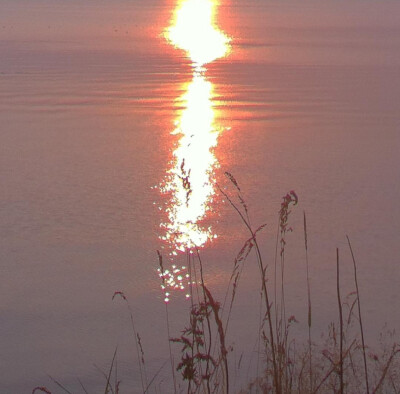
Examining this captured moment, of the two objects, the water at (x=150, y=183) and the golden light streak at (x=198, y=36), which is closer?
the water at (x=150, y=183)

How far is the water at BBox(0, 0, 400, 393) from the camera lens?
2.82 m

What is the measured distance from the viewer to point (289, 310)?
9.50 feet

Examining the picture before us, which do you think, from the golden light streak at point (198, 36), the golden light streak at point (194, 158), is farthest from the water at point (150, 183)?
the golden light streak at point (198, 36)

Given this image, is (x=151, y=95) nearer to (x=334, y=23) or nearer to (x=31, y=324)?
(x=31, y=324)

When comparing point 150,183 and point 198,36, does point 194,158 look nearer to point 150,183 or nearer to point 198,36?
point 150,183

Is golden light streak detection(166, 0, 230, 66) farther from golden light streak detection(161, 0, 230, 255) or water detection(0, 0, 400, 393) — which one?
water detection(0, 0, 400, 393)

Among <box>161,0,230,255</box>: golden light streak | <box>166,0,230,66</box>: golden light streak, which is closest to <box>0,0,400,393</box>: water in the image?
<box>161,0,230,255</box>: golden light streak

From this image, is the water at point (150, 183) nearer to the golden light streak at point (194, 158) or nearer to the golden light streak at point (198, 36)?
the golden light streak at point (194, 158)

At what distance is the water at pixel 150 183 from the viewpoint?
2822mm

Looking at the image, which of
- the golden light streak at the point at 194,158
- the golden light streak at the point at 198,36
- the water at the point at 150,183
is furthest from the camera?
the golden light streak at the point at 198,36

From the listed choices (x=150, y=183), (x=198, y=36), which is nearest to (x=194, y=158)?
(x=150, y=183)

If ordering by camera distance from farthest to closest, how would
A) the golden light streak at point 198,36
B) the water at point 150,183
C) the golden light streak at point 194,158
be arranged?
the golden light streak at point 198,36, the golden light streak at point 194,158, the water at point 150,183

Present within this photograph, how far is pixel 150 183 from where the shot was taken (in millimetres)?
4293

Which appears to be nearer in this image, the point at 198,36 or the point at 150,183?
the point at 150,183
